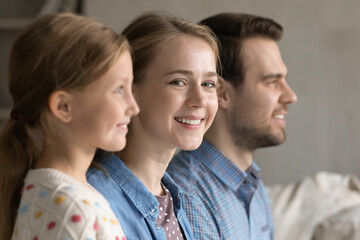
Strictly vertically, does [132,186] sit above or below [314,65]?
→ above

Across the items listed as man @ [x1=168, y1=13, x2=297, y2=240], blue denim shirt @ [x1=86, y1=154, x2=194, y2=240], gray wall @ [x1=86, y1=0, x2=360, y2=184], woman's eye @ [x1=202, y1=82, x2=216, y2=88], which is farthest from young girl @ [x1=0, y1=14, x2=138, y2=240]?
gray wall @ [x1=86, y1=0, x2=360, y2=184]

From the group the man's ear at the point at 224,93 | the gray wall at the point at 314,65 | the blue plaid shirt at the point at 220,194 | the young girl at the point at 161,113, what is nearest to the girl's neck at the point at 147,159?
the young girl at the point at 161,113

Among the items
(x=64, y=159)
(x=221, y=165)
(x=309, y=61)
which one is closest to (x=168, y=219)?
(x=64, y=159)

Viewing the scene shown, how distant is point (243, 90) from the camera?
163 cm

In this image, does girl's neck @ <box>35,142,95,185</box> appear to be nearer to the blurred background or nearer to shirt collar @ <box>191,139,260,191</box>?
shirt collar @ <box>191,139,260,191</box>

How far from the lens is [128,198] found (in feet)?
3.49

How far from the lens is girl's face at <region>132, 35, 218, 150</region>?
1102mm

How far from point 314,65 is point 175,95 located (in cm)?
183

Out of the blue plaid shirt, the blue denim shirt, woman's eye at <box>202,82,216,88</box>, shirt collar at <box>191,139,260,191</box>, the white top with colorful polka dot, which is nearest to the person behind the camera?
the white top with colorful polka dot

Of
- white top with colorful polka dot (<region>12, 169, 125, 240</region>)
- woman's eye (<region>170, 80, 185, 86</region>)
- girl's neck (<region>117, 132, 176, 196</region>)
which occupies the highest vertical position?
woman's eye (<region>170, 80, 185, 86</region>)

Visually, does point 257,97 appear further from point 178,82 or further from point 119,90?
point 119,90

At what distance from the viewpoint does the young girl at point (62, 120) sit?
77 cm

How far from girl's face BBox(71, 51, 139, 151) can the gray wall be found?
1.97m

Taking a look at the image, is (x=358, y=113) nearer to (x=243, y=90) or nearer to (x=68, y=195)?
(x=243, y=90)
